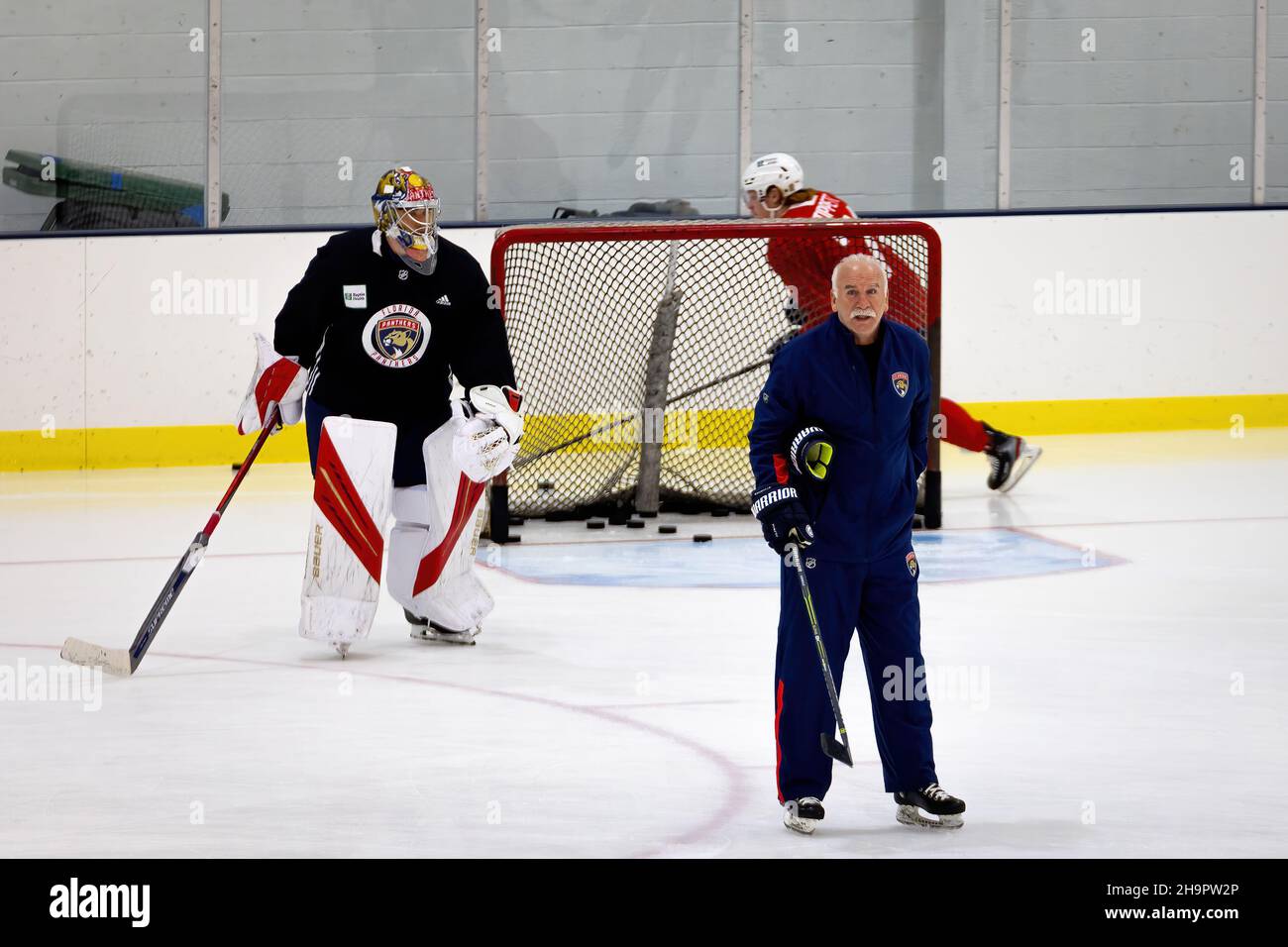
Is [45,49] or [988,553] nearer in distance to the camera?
[988,553]

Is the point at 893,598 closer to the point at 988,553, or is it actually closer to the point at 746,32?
the point at 988,553

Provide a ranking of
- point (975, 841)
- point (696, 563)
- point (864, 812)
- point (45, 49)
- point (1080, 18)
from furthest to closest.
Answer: point (1080, 18), point (45, 49), point (696, 563), point (864, 812), point (975, 841)

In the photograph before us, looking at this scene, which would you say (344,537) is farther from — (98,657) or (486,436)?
(98,657)

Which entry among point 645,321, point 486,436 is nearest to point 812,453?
point 486,436

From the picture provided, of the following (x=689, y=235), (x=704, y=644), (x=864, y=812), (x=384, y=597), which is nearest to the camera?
(x=864, y=812)

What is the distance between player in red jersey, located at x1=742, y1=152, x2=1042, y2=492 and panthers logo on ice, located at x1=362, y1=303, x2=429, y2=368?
2525mm

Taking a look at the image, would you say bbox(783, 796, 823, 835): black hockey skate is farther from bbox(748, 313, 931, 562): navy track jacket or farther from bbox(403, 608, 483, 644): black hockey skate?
bbox(403, 608, 483, 644): black hockey skate

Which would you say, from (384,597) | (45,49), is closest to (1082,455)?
(384,597)

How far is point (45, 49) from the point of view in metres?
9.73

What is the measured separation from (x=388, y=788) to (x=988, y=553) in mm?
3580

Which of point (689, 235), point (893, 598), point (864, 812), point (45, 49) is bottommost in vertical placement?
point (864, 812)

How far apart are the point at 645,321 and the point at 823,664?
4704mm

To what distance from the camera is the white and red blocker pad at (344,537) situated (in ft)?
17.3

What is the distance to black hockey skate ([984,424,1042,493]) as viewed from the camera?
8586mm
